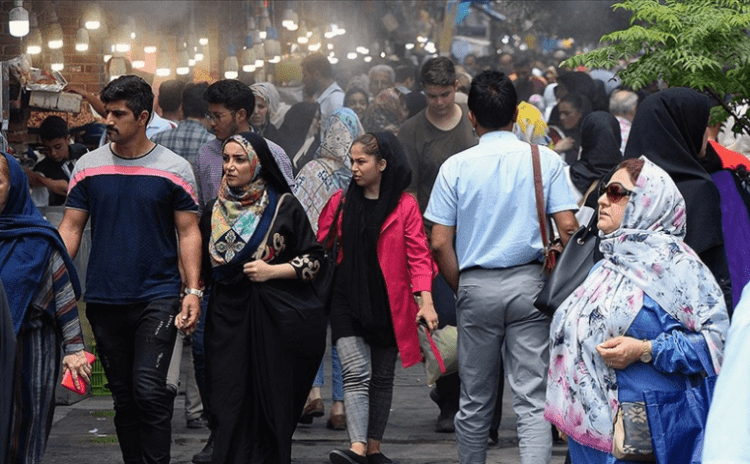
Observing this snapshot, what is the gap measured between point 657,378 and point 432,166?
183 inches

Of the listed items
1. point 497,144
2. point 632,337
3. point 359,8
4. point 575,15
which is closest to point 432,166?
point 497,144

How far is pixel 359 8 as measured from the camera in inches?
1465

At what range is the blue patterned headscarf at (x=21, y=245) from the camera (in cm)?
550

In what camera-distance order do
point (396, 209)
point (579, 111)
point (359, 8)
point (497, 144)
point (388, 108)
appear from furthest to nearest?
point (359, 8), point (388, 108), point (579, 111), point (396, 209), point (497, 144)

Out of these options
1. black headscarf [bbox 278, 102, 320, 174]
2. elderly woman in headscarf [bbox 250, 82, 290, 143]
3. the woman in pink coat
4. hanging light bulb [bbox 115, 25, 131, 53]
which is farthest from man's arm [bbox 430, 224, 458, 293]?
hanging light bulb [bbox 115, 25, 131, 53]

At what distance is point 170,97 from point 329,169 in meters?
2.75

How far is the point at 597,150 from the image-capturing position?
8695 mm

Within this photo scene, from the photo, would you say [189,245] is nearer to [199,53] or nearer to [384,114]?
[384,114]

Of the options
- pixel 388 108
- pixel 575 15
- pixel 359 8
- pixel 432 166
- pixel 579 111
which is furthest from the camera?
pixel 359 8

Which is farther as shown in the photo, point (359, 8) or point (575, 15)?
point (359, 8)

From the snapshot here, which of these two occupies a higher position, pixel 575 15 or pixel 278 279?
pixel 575 15

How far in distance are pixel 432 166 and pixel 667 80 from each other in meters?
2.73

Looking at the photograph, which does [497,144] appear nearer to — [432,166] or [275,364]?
[275,364]

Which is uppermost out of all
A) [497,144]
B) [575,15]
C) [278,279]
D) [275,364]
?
[575,15]
